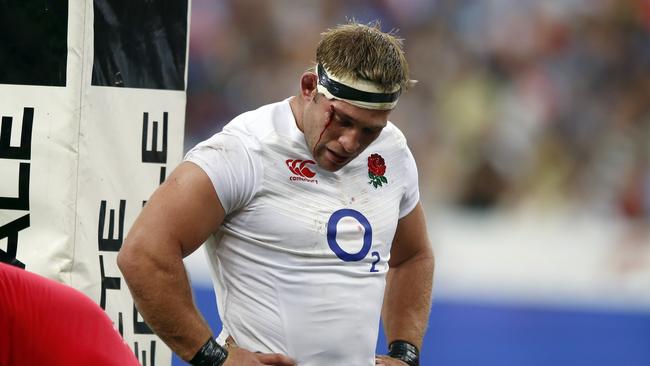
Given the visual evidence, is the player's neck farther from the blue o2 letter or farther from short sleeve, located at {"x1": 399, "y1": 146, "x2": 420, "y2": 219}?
short sleeve, located at {"x1": 399, "y1": 146, "x2": 420, "y2": 219}

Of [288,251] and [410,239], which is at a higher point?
[410,239]

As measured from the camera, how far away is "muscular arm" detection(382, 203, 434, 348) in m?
3.80

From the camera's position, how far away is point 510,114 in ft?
28.0

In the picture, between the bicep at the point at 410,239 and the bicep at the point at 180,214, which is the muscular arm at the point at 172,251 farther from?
the bicep at the point at 410,239

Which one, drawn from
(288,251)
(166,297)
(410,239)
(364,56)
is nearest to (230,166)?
(288,251)

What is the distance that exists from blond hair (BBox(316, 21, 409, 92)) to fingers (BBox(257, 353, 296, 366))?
841 mm

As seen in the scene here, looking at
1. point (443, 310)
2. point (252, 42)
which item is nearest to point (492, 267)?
point (443, 310)

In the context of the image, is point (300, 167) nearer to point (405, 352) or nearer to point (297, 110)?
point (297, 110)

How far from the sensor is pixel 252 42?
8.61 m

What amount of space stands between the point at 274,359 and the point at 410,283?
772 mm

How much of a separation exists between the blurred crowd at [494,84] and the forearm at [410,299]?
4280 millimetres

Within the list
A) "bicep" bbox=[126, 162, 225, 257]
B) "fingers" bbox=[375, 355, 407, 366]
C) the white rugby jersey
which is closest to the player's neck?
the white rugby jersey

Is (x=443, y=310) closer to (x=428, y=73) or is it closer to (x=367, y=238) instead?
(x=428, y=73)

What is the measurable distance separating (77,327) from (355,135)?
1020mm
